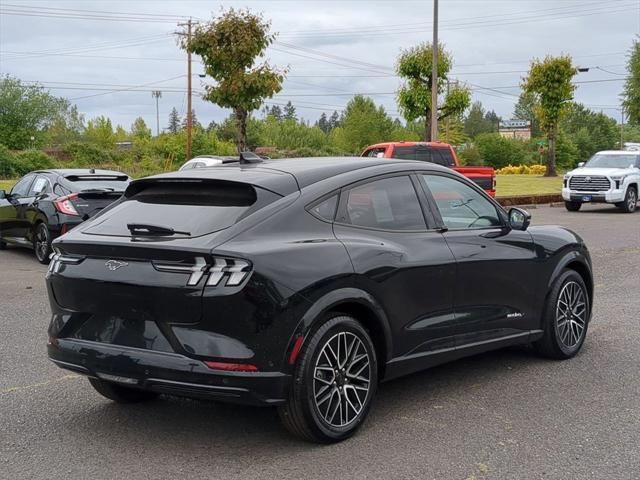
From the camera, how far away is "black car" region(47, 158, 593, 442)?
4219 mm

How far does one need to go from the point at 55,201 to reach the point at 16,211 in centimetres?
160

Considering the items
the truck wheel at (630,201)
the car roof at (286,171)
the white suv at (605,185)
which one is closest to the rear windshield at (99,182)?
the car roof at (286,171)

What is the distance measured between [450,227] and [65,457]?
2854 millimetres

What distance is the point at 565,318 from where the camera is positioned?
21.4ft

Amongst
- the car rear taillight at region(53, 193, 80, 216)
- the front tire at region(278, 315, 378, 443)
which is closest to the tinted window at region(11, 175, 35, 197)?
the car rear taillight at region(53, 193, 80, 216)

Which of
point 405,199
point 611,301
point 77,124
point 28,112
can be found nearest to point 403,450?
point 405,199

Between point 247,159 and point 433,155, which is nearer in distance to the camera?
point 247,159

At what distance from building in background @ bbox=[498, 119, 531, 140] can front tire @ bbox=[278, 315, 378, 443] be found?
154m

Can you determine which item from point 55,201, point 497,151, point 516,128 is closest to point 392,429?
point 55,201

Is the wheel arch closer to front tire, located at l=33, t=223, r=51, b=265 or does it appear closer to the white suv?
front tire, located at l=33, t=223, r=51, b=265

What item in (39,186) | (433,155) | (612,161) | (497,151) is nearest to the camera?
(39,186)

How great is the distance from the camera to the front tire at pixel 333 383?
4.37 meters

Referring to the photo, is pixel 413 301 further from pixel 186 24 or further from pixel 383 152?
pixel 186 24

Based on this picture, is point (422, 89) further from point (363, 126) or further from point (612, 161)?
point (363, 126)
